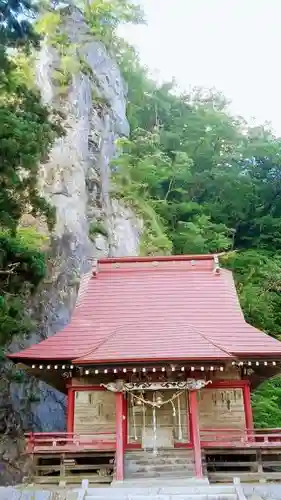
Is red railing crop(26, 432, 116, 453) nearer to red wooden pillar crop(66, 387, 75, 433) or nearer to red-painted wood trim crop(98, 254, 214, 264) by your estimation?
red wooden pillar crop(66, 387, 75, 433)

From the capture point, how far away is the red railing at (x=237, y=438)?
37.9 feet

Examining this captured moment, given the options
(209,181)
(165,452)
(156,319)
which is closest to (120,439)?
(165,452)

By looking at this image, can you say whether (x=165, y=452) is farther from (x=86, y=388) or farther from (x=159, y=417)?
(x=86, y=388)

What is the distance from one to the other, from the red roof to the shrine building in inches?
1.2

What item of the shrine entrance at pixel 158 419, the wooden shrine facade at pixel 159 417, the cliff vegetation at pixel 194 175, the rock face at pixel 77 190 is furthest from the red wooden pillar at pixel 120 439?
the rock face at pixel 77 190

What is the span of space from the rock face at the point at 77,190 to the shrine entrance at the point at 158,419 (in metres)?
4.43

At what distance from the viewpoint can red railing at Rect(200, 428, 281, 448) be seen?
11.6m

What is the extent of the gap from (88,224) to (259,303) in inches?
324

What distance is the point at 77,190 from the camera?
74.4ft

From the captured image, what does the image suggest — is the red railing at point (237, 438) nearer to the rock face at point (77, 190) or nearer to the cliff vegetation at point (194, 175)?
the cliff vegetation at point (194, 175)

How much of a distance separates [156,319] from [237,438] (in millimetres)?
3712

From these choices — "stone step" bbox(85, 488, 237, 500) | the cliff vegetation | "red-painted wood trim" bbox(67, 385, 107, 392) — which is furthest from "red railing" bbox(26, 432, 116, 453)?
the cliff vegetation

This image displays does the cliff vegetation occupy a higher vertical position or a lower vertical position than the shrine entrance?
higher

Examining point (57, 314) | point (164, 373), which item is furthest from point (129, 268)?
point (164, 373)
